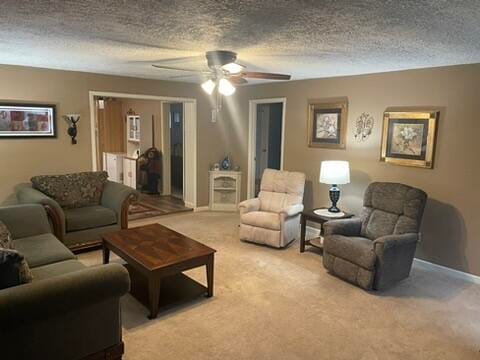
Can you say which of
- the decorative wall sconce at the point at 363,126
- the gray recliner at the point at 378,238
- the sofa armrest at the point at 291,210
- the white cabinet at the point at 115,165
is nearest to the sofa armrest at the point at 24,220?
the sofa armrest at the point at 291,210

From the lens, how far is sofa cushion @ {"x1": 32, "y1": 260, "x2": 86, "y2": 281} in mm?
2619

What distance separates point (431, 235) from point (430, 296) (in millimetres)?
→ 849

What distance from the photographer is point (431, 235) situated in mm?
4020

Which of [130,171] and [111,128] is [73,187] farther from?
[111,128]

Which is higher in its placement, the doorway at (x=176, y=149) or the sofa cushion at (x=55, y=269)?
the doorway at (x=176, y=149)

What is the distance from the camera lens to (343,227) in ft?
12.9

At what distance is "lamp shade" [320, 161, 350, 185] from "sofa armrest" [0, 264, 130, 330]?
2.83 metres

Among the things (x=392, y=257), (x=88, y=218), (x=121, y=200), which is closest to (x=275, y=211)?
(x=392, y=257)

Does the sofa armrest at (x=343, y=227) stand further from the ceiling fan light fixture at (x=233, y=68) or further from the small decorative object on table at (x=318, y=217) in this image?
the ceiling fan light fixture at (x=233, y=68)

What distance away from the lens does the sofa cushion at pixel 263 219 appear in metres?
4.48

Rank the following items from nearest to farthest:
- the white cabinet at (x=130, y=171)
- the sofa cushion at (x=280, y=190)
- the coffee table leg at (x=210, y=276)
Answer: the coffee table leg at (x=210, y=276) → the sofa cushion at (x=280, y=190) → the white cabinet at (x=130, y=171)

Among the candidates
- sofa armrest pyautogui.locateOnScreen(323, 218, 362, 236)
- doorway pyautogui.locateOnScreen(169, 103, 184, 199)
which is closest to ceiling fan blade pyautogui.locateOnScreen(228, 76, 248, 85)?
sofa armrest pyautogui.locateOnScreen(323, 218, 362, 236)

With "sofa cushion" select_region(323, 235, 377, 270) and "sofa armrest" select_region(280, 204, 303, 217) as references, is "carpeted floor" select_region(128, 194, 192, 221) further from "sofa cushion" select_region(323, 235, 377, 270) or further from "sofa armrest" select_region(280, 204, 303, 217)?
"sofa cushion" select_region(323, 235, 377, 270)

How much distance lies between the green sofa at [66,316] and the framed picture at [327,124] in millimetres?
3500
